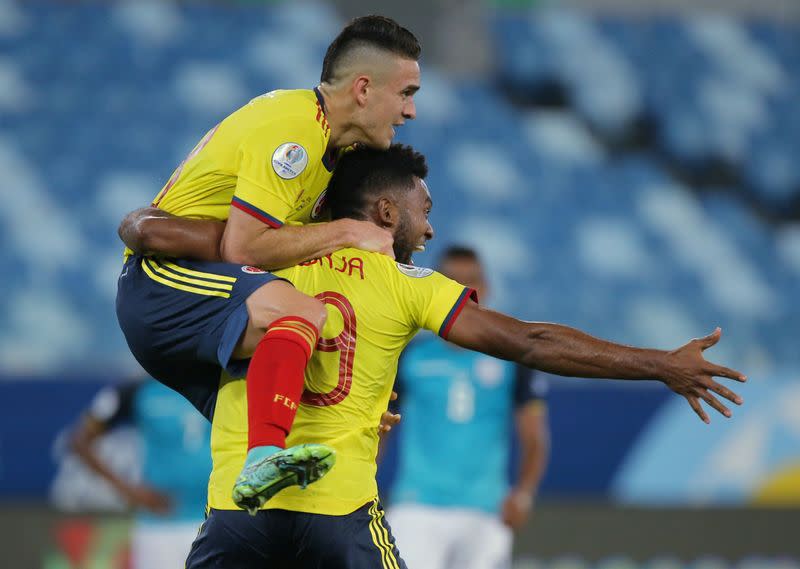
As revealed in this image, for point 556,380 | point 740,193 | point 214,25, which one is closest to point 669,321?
point 740,193

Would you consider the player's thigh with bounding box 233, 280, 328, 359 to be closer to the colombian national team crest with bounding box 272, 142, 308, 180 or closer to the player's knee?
the player's knee

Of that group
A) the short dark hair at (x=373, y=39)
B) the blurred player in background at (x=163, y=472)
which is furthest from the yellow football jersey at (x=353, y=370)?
the blurred player in background at (x=163, y=472)

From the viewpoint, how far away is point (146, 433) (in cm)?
747

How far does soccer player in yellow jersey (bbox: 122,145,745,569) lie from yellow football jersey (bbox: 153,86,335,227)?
21 cm

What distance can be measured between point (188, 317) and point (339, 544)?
2.81ft

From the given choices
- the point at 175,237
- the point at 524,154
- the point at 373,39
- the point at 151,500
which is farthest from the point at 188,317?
the point at 524,154

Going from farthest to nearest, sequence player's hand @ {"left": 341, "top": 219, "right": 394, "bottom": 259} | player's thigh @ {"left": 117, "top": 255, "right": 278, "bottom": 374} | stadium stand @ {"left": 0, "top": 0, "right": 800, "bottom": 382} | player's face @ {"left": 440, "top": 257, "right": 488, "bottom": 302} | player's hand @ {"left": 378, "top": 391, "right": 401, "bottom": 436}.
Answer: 1. stadium stand @ {"left": 0, "top": 0, "right": 800, "bottom": 382}
2. player's face @ {"left": 440, "top": 257, "right": 488, "bottom": 302}
3. player's hand @ {"left": 378, "top": 391, "right": 401, "bottom": 436}
4. player's hand @ {"left": 341, "top": 219, "right": 394, "bottom": 259}
5. player's thigh @ {"left": 117, "top": 255, "right": 278, "bottom": 374}

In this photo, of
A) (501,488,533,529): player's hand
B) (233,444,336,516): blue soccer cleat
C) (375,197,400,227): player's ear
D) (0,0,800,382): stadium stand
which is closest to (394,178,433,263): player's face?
(375,197,400,227): player's ear

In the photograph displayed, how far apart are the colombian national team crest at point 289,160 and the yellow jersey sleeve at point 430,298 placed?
18.5 inches

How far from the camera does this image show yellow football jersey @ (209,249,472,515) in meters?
3.54

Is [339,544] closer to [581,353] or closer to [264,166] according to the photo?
[581,353]

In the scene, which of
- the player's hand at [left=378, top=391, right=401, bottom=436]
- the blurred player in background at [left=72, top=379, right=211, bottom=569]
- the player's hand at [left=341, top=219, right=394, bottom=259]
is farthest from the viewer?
the blurred player in background at [left=72, top=379, right=211, bottom=569]

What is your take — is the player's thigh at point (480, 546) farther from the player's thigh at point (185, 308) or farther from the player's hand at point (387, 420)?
the player's thigh at point (185, 308)

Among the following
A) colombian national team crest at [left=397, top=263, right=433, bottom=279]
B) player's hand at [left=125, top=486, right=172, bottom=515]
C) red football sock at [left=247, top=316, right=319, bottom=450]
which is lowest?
red football sock at [left=247, top=316, right=319, bottom=450]
